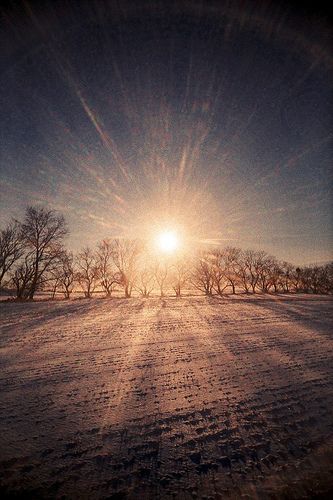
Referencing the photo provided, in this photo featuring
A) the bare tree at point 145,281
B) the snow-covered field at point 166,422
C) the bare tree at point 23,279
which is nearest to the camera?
the snow-covered field at point 166,422

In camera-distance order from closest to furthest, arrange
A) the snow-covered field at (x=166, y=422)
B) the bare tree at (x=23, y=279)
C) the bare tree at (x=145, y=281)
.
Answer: the snow-covered field at (x=166, y=422) < the bare tree at (x=23, y=279) < the bare tree at (x=145, y=281)

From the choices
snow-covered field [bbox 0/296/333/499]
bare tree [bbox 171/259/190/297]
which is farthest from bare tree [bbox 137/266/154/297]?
snow-covered field [bbox 0/296/333/499]

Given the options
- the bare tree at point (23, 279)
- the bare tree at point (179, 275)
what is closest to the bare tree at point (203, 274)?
the bare tree at point (179, 275)

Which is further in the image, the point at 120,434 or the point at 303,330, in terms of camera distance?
the point at 303,330

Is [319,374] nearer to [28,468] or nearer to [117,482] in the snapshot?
[117,482]

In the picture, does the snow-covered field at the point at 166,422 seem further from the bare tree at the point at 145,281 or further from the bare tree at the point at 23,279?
the bare tree at the point at 145,281

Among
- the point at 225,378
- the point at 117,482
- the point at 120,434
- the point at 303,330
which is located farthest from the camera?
the point at 303,330

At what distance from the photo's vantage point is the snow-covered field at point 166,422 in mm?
2145

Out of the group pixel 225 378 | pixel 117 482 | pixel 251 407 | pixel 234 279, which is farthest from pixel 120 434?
pixel 234 279

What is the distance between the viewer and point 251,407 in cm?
334

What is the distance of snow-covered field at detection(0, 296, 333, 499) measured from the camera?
214 centimetres

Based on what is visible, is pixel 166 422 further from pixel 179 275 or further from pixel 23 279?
pixel 179 275

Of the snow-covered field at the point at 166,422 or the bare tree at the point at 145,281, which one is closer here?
the snow-covered field at the point at 166,422

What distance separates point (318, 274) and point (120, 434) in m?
94.6
